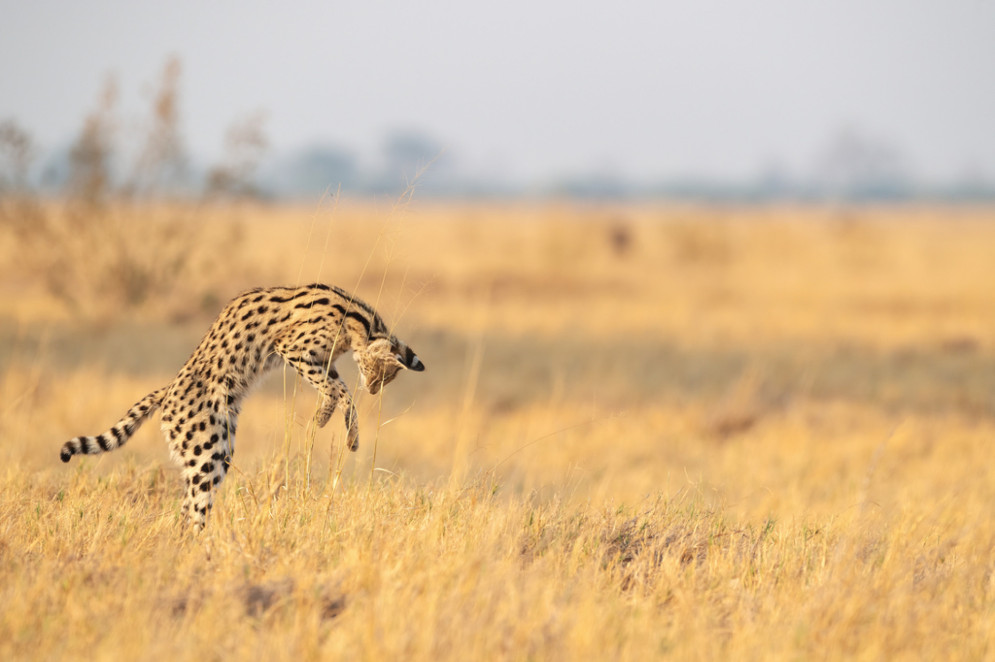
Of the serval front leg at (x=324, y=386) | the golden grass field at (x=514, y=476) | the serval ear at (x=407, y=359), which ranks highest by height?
the serval ear at (x=407, y=359)

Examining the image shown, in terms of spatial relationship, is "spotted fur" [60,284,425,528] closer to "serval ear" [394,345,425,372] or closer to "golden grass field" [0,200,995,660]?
"serval ear" [394,345,425,372]

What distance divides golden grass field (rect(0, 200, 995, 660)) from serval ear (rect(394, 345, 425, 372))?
27 cm

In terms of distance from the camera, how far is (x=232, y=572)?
3.85 meters

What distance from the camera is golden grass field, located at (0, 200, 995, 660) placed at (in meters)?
3.56

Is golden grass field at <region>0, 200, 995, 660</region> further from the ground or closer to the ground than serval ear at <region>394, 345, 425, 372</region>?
closer to the ground

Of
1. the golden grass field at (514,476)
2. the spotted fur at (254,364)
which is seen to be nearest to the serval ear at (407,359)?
the spotted fur at (254,364)

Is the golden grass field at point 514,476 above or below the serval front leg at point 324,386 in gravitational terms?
below

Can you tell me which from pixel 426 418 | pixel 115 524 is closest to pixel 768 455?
pixel 426 418

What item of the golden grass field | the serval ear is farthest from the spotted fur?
the golden grass field

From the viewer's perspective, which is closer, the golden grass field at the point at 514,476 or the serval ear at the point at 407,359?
the golden grass field at the point at 514,476

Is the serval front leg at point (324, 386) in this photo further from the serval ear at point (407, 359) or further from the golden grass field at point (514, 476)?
the serval ear at point (407, 359)

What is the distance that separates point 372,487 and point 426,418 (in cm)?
489

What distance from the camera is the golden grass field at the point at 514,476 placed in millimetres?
3559

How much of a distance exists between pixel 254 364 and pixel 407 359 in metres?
0.76
